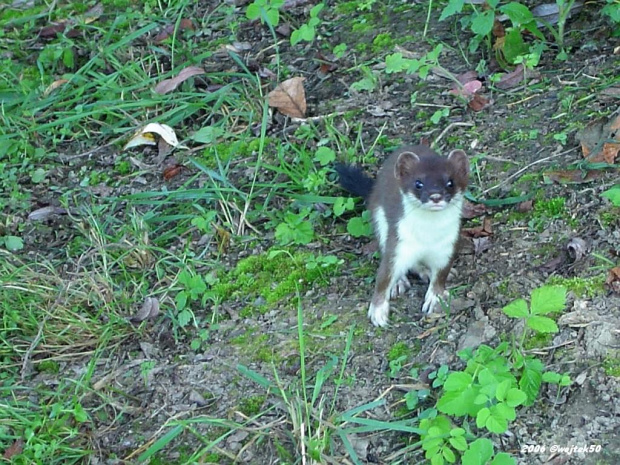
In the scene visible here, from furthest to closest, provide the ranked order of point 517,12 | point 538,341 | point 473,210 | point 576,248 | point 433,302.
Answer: point 517,12 < point 473,210 < point 433,302 < point 576,248 < point 538,341

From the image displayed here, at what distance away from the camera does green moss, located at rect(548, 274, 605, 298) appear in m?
4.29

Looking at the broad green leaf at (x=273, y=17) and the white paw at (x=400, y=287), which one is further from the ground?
the broad green leaf at (x=273, y=17)

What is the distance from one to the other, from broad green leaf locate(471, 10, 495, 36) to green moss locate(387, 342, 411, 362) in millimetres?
1981

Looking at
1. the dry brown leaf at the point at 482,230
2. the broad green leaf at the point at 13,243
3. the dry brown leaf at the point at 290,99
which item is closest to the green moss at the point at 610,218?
the dry brown leaf at the point at 482,230

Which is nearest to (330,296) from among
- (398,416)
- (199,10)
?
(398,416)

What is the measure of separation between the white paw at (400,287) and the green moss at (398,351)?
0.42 metres

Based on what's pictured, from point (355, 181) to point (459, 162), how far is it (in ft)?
2.50

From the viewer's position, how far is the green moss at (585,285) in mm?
4289

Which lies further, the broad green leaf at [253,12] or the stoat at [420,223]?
the broad green leaf at [253,12]

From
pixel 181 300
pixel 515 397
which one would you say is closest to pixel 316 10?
pixel 181 300

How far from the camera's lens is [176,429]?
418 centimetres

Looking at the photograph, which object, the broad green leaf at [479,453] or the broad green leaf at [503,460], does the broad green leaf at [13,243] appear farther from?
the broad green leaf at [503,460]

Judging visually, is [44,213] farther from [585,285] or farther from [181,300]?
[585,285]

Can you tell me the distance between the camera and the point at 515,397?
3.74 meters
